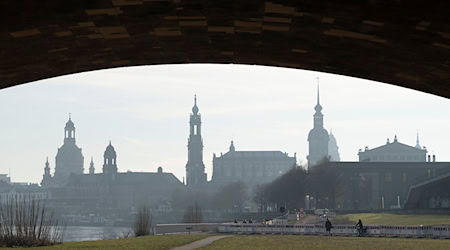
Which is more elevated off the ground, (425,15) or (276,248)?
(425,15)

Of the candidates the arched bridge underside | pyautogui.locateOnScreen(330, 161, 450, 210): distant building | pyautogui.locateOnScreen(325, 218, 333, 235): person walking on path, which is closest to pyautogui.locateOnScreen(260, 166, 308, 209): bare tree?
pyautogui.locateOnScreen(330, 161, 450, 210): distant building

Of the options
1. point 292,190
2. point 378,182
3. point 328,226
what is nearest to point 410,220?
point 328,226

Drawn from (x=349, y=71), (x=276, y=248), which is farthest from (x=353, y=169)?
(x=349, y=71)

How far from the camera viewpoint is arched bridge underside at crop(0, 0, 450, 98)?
1301cm

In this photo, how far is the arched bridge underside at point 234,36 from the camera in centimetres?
1301

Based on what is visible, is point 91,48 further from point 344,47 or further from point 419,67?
point 419,67

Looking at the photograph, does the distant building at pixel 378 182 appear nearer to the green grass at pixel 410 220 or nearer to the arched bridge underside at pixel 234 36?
the green grass at pixel 410 220

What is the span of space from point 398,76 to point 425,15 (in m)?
4.88

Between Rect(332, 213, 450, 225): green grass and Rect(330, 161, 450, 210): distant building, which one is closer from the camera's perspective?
Rect(332, 213, 450, 225): green grass

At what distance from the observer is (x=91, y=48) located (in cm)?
1612

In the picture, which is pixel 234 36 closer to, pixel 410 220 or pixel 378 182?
pixel 410 220

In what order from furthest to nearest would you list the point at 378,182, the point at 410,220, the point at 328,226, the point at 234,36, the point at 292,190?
the point at 378,182, the point at 292,190, the point at 410,220, the point at 328,226, the point at 234,36

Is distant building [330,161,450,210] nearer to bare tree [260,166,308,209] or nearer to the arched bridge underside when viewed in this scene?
bare tree [260,166,308,209]

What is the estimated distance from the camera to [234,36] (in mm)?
15508
